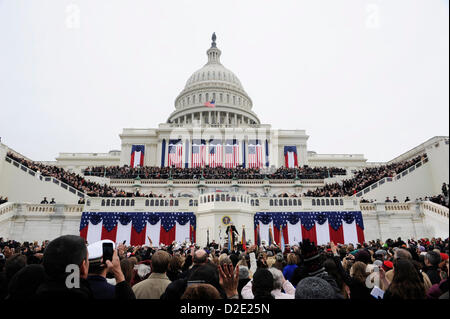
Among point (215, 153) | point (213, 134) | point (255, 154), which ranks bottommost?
point (255, 154)

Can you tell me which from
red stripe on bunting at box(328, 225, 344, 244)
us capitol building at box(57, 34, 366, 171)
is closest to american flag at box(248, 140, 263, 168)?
us capitol building at box(57, 34, 366, 171)

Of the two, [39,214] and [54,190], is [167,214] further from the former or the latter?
[54,190]

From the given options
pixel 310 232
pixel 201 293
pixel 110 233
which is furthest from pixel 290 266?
pixel 110 233

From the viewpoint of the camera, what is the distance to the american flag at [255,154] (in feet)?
210

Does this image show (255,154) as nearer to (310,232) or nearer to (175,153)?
(175,153)

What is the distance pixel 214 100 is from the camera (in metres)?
91.3

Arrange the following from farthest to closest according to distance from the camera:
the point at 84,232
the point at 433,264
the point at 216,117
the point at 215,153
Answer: the point at 216,117
the point at 215,153
the point at 84,232
the point at 433,264

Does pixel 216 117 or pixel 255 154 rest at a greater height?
pixel 216 117

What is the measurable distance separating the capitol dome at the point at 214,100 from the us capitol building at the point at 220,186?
0.63 m

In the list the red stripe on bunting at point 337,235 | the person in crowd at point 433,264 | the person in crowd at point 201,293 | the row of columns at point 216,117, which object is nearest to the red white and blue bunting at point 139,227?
the red stripe on bunting at point 337,235

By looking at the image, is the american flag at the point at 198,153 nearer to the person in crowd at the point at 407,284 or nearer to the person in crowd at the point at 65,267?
the person in crowd at the point at 407,284

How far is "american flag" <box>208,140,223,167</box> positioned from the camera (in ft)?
211

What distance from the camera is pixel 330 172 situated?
166 feet

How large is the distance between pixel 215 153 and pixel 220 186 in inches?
909
